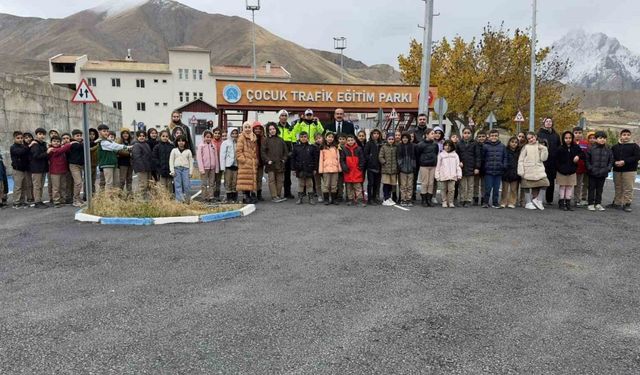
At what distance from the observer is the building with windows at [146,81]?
61.6 meters

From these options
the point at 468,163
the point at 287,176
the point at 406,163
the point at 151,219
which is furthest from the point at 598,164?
the point at 151,219

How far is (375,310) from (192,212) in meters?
5.42

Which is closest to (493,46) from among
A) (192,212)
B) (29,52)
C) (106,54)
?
(192,212)

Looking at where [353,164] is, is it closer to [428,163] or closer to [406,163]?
[406,163]

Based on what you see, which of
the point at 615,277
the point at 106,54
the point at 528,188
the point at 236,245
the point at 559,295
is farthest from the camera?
the point at 106,54

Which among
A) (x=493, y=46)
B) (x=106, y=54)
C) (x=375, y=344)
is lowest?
(x=375, y=344)

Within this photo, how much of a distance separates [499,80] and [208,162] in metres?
26.4

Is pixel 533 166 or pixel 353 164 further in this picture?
pixel 353 164

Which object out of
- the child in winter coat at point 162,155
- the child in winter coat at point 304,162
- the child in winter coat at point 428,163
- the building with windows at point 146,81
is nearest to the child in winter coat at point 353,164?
the child in winter coat at point 304,162

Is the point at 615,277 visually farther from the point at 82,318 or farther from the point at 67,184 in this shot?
the point at 67,184

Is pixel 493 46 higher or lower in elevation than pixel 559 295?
higher

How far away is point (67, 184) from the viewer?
431 inches

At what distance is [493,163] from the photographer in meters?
10.3

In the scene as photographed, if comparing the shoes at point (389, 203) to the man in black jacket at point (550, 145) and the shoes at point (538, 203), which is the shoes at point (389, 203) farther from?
the man in black jacket at point (550, 145)
